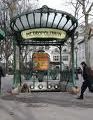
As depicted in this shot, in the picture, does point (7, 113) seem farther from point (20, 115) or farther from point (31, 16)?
point (31, 16)

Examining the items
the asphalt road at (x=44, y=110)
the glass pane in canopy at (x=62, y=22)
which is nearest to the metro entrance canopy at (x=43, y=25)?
the glass pane in canopy at (x=62, y=22)

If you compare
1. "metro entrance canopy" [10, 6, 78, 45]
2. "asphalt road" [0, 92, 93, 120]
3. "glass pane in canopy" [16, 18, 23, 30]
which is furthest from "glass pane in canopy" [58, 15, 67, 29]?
"asphalt road" [0, 92, 93, 120]

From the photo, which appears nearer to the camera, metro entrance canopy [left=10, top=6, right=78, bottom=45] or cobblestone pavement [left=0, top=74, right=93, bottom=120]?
cobblestone pavement [left=0, top=74, right=93, bottom=120]

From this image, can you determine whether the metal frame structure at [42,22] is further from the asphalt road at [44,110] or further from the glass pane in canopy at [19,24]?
the asphalt road at [44,110]

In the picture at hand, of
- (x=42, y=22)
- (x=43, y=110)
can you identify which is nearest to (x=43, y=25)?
(x=42, y=22)

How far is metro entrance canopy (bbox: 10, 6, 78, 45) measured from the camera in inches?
815

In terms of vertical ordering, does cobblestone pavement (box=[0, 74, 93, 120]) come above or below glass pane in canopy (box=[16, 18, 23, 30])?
below

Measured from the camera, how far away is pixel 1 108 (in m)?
14.8

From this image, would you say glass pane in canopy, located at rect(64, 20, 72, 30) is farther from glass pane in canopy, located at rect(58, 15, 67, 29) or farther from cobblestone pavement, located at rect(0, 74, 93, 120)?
cobblestone pavement, located at rect(0, 74, 93, 120)

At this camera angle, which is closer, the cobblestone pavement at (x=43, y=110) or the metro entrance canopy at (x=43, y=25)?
the cobblestone pavement at (x=43, y=110)

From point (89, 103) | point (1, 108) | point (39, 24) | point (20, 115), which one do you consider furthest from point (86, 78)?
point (20, 115)

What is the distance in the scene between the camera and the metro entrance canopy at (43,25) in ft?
67.9

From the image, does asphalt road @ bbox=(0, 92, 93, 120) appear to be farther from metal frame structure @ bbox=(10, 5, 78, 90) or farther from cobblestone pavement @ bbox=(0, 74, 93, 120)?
metal frame structure @ bbox=(10, 5, 78, 90)

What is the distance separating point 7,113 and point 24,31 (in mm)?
9209
